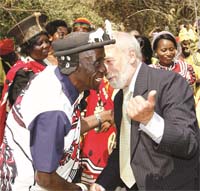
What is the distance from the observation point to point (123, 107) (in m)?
2.76

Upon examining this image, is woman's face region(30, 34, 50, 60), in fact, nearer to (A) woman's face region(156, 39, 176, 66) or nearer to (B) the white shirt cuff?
(A) woman's face region(156, 39, 176, 66)

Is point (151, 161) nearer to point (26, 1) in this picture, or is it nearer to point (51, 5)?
point (26, 1)

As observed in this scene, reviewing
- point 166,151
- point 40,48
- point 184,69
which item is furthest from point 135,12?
point 166,151

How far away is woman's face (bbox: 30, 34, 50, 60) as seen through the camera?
429cm

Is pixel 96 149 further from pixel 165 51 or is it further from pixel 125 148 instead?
pixel 165 51

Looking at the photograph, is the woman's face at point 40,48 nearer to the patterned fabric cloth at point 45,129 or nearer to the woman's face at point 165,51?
the woman's face at point 165,51

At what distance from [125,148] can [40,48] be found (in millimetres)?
1822

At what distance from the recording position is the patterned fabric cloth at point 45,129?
216 centimetres

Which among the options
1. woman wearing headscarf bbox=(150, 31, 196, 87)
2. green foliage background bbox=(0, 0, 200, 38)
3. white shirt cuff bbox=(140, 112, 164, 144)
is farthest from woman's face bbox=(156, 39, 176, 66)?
green foliage background bbox=(0, 0, 200, 38)

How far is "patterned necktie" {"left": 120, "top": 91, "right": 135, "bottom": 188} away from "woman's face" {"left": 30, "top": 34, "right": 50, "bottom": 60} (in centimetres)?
169

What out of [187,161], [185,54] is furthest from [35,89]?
[185,54]

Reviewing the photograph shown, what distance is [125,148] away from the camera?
108 inches

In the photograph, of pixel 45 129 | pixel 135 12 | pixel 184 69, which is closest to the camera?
pixel 45 129

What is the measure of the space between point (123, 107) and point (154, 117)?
2.09 ft
